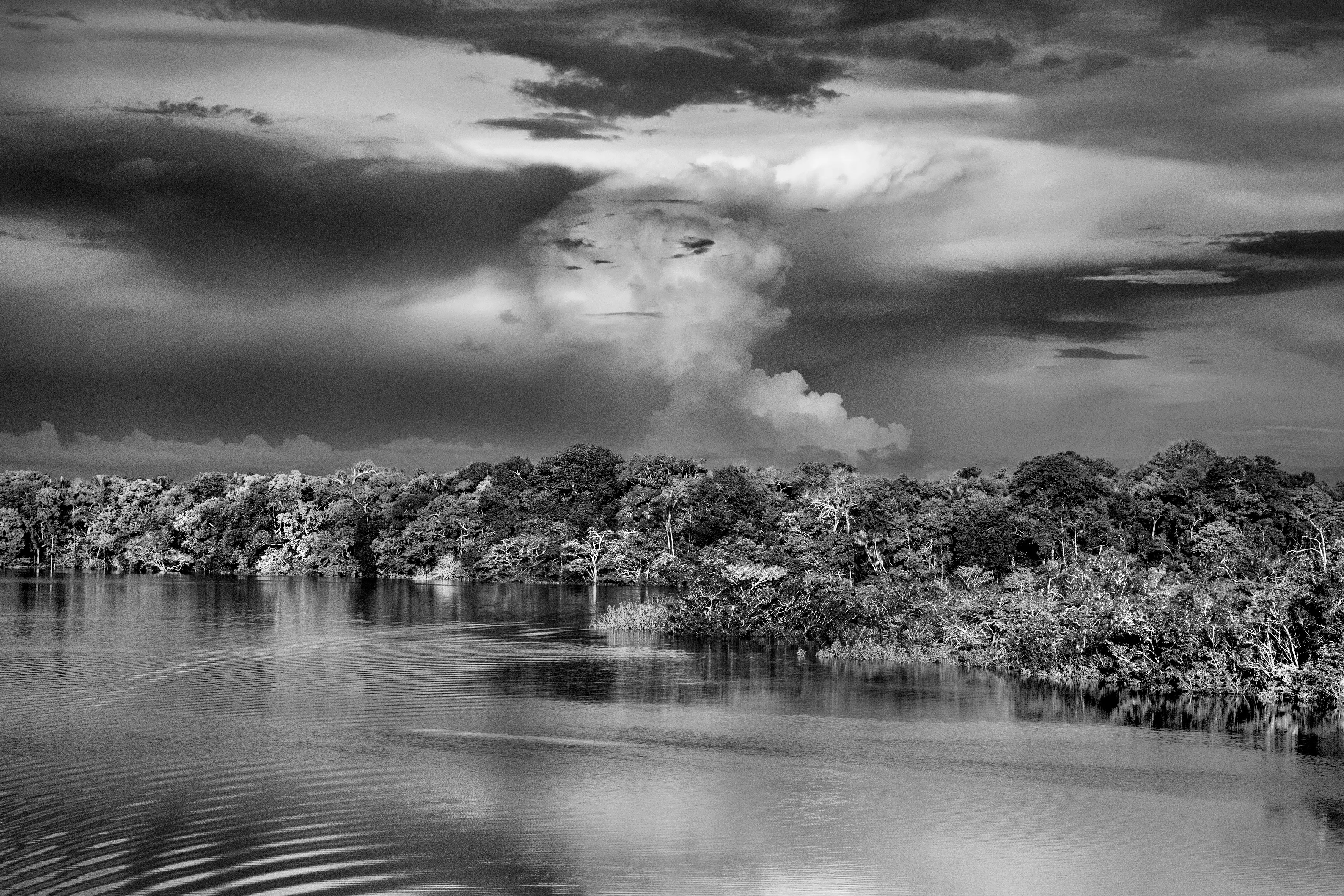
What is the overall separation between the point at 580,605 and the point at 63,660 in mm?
37448

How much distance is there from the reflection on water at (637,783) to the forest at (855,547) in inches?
75.9

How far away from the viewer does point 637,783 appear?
75.5 feet

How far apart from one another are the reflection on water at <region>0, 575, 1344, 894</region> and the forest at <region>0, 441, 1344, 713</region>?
1928 mm

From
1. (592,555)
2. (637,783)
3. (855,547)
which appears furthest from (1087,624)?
(592,555)

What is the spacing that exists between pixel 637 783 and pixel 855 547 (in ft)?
123

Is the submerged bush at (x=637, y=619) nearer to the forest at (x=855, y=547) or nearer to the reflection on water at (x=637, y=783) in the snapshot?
the forest at (x=855, y=547)

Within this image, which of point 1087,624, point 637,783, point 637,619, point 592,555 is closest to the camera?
point 637,783

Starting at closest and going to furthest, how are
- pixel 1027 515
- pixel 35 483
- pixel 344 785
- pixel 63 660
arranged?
pixel 344 785 < pixel 63 660 < pixel 1027 515 < pixel 35 483

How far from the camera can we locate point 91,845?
17578 millimetres

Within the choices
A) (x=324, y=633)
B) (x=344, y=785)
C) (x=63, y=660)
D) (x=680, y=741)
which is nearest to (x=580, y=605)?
(x=324, y=633)

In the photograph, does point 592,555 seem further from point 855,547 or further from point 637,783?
point 637,783

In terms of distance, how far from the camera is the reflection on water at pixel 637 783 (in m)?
17.1

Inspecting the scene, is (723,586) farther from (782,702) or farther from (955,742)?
(955,742)

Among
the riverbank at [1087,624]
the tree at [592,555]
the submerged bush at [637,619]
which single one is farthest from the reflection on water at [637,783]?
the tree at [592,555]
